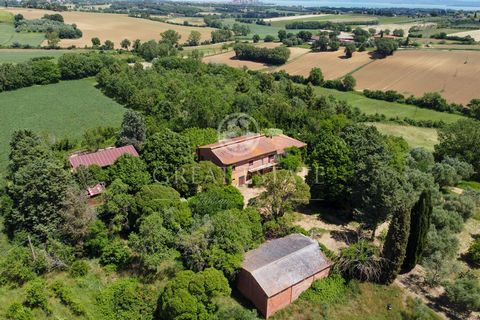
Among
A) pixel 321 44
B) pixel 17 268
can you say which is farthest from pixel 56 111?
pixel 321 44

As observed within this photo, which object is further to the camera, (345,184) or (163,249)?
(345,184)

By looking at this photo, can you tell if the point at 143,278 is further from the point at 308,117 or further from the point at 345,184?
the point at 308,117

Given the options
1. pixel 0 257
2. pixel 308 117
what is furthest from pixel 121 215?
pixel 308 117

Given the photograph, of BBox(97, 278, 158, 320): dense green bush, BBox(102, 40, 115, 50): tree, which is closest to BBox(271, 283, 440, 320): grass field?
BBox(97, 278, 158, 320): dense green bush

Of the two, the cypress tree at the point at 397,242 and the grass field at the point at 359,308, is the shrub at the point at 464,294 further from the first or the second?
the cypress tree at the point at 397,242

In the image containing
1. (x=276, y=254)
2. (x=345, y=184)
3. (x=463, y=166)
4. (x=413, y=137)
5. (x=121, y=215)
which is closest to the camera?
(x=276, y=254)

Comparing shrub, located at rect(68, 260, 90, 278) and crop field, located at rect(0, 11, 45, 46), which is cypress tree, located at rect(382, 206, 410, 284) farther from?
crop field, located at rect(0, 11, 45, 46)

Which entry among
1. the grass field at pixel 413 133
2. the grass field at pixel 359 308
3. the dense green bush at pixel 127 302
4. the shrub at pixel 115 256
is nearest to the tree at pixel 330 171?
the grass field at pixel 359 308
